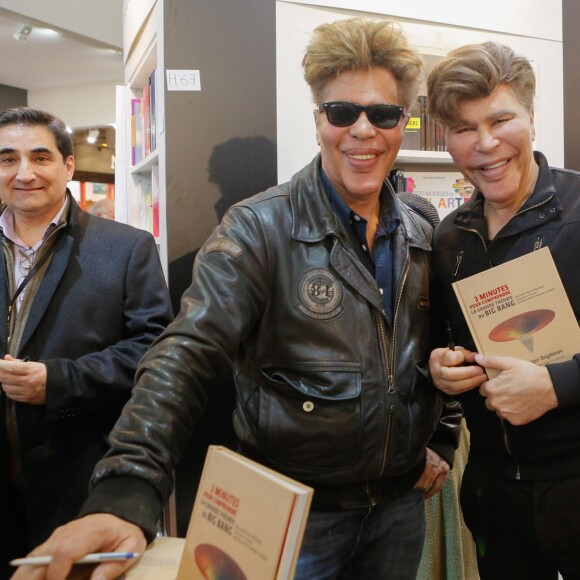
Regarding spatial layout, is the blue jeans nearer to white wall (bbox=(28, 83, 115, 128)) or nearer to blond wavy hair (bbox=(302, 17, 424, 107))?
blond wavy hair (bbox=(302, 17, 424, 107))

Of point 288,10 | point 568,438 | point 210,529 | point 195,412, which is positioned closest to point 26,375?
point 195,412

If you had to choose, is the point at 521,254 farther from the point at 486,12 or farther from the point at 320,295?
the point at 486,12

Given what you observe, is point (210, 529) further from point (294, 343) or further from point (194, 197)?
point (194, 197)

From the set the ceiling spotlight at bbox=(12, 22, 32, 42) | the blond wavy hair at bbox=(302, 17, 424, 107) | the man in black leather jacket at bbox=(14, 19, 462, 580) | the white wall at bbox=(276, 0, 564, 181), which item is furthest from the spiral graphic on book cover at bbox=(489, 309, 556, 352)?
the ceiling spotlight at bbox=(12, 22, 32, 42)

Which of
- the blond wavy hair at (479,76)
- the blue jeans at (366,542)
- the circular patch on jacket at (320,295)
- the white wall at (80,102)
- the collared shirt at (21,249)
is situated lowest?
the blue jeans at (366,542)

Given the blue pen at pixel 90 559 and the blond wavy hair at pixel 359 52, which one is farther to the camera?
the blond wavy hair at pixel 359 52

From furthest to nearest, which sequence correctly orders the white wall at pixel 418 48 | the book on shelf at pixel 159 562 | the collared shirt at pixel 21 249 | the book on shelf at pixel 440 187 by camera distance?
the book on shelf at pixel 440 187 → the white wall at pixel 418 48 → the collared shirt at pixel 21 249 → the book on shelf at pixel 159 562

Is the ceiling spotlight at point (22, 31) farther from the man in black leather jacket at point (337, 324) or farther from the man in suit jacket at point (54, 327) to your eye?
the man in black leather jacket at point (337, 324)

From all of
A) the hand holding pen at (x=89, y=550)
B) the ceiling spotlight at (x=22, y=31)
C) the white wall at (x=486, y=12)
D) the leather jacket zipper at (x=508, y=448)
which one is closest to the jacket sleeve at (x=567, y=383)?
the leather jacket zipper at (x=508, y=448)

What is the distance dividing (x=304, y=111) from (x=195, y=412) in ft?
5.74

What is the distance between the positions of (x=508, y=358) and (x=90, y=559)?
979 millimetres

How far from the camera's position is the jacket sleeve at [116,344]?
1.84m

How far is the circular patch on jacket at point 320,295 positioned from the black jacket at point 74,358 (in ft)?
2.73

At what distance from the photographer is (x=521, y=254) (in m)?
1.45
